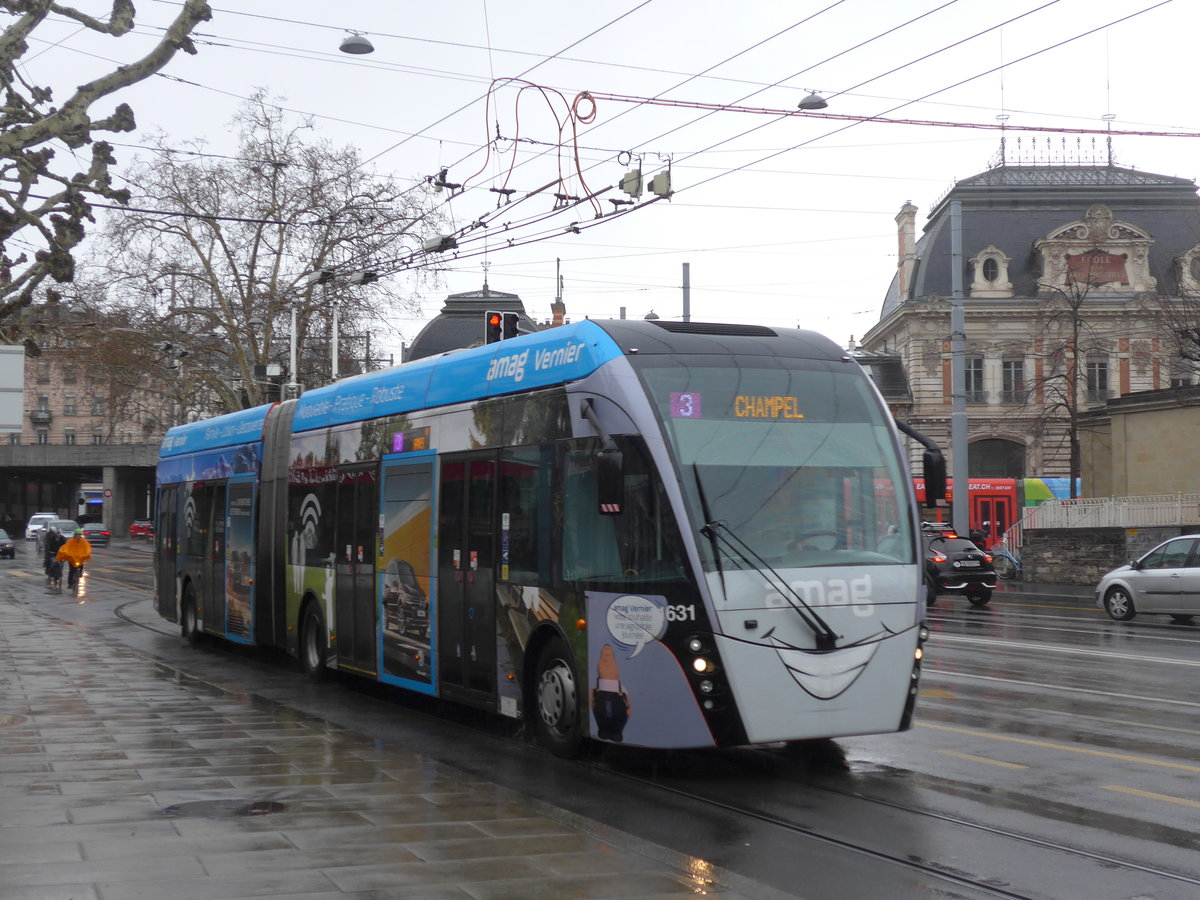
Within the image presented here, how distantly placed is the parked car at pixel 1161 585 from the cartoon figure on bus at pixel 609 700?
17.2m

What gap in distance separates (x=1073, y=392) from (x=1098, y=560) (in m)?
9.02

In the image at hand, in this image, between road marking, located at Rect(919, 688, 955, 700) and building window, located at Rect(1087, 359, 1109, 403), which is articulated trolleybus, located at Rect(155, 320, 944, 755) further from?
building window, located at Rect(1087, 359, 1109, 403)

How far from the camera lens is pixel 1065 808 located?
8273 millimetres

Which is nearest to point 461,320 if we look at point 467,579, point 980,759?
point 467,579

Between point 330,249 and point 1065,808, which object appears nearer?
point 1065,808

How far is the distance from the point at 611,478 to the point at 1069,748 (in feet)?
13.6

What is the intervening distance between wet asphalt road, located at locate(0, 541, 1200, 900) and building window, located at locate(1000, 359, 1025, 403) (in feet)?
169

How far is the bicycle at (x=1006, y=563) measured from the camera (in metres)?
39.8

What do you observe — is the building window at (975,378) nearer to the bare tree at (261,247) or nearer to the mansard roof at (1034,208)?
the mansard roof at (1034,208)

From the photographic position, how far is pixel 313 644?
52.4ft

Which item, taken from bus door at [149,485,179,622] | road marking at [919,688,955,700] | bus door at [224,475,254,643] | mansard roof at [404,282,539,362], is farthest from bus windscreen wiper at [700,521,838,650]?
mansard roof at [404,282,539,362]

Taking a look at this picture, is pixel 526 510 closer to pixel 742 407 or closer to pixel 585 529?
pixel 585 529

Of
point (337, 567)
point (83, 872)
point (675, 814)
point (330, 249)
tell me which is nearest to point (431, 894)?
point (83, 872)

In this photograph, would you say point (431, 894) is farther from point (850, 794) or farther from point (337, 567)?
point (337, 567)
